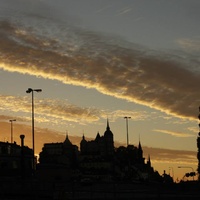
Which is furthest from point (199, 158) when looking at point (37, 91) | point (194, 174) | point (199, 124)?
point (37, 91)

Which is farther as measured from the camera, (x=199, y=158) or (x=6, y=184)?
(x=199, y=158)

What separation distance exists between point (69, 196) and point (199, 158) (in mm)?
76854

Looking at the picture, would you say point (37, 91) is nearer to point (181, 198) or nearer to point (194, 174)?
point (181, 198)

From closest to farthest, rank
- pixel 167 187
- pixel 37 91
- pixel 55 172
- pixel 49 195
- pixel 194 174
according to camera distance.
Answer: pixel 49 195
pixel 167 187
pixel 37 91
pixel 55 172
pixel 194 174

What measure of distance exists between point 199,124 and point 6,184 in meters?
69.3

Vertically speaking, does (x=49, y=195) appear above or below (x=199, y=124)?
below

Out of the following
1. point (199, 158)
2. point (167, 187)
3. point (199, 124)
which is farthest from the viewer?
point (199, 158)

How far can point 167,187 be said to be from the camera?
57.7 meters

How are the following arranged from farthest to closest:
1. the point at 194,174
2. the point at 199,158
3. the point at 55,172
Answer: the point at 194,174 → the point at 199,158 → the point at 55,172

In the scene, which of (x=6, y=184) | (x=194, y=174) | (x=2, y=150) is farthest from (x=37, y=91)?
(x=194, y=174)

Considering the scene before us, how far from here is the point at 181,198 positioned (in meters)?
43.3

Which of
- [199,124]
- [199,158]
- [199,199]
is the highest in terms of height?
[199,124]

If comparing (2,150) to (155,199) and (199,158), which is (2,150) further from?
(155,199)

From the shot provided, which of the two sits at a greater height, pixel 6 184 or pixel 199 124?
pixel 199 124
